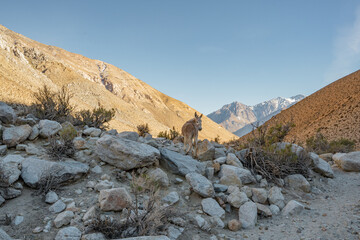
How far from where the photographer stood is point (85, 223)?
322 centimetres

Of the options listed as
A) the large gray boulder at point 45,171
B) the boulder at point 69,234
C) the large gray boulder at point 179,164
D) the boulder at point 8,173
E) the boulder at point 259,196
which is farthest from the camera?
the large gray boulder at point 179,164

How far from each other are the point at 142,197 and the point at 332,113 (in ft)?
145

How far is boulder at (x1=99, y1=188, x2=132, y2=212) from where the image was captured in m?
3.57

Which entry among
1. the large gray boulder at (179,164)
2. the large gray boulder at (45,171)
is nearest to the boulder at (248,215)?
the large gray boulder at (179,164)

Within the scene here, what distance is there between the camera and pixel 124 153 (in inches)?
197

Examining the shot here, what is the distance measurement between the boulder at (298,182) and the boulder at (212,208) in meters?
2.91

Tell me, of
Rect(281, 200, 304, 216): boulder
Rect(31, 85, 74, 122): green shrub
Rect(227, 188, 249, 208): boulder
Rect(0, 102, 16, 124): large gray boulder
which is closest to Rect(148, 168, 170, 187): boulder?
Rect(227, 188, 249, 208): boulder

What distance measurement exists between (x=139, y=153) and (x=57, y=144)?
81.1 inches

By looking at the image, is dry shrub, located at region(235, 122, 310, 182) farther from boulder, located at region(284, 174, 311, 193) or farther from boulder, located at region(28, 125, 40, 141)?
boulder, located at region(28, 125, 40, 141)

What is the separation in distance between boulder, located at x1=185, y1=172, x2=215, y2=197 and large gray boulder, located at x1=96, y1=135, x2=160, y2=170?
1.16 m

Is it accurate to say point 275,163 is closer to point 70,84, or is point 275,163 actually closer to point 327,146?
point 327,146

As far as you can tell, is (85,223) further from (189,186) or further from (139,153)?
(189,186)

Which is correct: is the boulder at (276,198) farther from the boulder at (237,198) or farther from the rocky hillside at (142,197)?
the boulder at (237,198)

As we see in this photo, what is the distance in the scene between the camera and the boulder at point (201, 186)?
4.64 m
